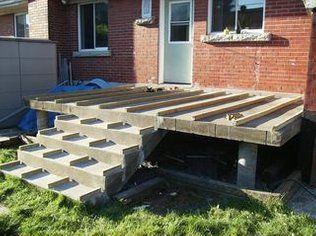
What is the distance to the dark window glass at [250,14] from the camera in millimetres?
8094

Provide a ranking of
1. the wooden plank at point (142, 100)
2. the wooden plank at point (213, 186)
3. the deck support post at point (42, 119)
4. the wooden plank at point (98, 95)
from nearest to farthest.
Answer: the wooden plank at point (213, 186)
the wooden plank at point (142, 100)
the wooden plank at point (98, 95)
the deck support post at point (42, 119)

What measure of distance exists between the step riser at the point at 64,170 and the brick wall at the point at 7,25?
34.6ft

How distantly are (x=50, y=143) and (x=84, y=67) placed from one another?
231 inches

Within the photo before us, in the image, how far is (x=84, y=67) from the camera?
1152 centimetres

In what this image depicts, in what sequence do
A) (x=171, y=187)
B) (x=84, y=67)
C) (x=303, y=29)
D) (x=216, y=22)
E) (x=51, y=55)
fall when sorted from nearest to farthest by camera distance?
(x=171, y=187) < (x=303, y=29) < (x=216, y=22) < (x=51, y=55) < (x=84, y=67)

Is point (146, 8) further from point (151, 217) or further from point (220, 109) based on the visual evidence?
point (151, 217)

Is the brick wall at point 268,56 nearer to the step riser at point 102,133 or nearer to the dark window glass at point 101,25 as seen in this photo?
A: the dark window glass at point 101,25

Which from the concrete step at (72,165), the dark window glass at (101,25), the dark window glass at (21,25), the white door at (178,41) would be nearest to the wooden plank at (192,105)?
the concrete step at (72,165)

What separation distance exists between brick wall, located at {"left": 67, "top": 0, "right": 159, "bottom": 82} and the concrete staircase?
4086 millimetres

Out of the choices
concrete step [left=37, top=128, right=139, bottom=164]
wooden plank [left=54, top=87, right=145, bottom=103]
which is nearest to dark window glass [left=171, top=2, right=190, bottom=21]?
wooden plank [left=54, top=87, right=145, bottom=103]

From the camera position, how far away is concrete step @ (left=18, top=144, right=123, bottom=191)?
15.9 ft

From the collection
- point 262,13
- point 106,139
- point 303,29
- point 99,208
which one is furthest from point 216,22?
point 99,208

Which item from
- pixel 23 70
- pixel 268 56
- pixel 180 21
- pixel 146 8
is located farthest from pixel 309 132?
pixel 23 70

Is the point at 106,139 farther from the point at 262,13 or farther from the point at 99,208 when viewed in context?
the point at 262,13
